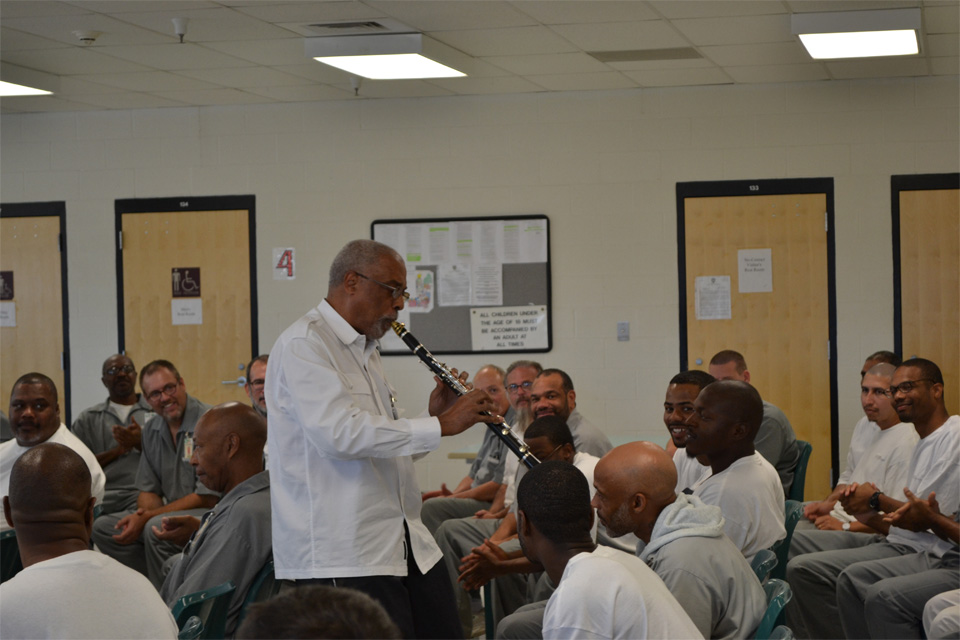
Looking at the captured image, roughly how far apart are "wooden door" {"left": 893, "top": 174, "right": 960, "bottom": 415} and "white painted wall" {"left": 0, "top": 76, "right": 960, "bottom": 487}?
0.10 meters

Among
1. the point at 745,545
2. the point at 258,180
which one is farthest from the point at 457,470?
the point at 745,545

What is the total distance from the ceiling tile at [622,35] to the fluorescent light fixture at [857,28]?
0.67 metres

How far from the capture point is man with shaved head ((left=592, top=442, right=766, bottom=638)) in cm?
238

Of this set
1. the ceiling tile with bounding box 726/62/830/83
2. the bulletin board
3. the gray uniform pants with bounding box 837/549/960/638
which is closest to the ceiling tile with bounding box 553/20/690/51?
the ceiling tile with bounding box 726/62/830/83

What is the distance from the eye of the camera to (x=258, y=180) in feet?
24.6

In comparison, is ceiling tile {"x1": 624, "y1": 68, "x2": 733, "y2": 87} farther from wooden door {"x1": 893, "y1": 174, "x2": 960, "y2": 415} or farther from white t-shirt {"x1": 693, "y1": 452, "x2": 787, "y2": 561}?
white t-shirt {"x1": 693, "y1": 452, "x2": 787, "y2": 561}

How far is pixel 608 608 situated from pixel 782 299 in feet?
17.5

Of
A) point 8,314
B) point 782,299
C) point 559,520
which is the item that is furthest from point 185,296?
point 559,520

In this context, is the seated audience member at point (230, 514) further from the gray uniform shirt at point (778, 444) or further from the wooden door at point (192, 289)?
the wooden door at point (192, 289)

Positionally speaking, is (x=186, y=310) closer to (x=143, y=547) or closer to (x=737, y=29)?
(x=143, y=547)

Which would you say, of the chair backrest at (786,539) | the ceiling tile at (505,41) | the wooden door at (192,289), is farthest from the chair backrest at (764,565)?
the wooden door at (192,289)

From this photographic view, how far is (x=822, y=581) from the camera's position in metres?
4.15

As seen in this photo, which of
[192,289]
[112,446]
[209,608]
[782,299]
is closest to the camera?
[209,608]

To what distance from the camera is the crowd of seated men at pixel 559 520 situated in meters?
1.89
